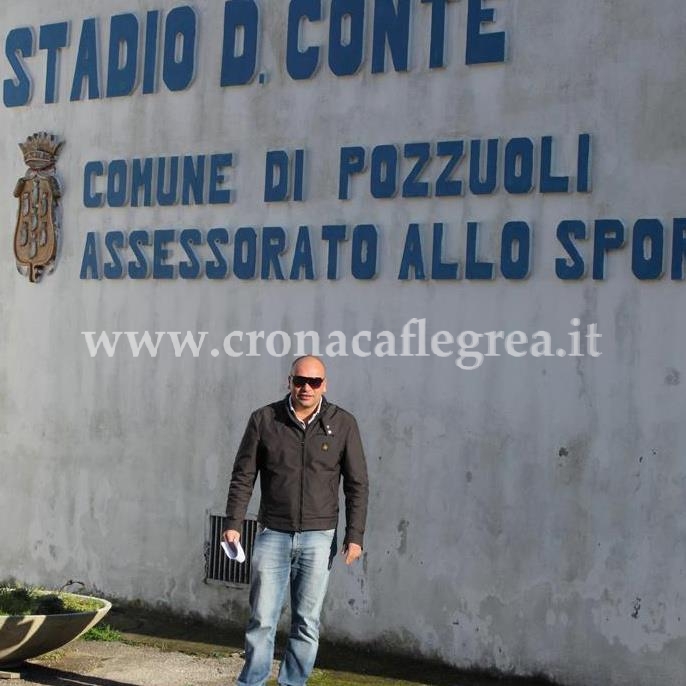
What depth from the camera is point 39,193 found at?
11.0m

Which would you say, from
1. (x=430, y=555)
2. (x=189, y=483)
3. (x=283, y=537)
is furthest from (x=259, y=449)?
(x=189, y=483)

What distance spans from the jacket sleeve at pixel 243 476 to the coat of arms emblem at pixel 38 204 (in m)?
3.95

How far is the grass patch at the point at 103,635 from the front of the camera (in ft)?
31.8

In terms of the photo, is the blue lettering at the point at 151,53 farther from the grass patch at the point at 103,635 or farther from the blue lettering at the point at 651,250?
the blue lettering at the point at 651,250

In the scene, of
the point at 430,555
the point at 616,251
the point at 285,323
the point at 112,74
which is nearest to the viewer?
the point at 616,251

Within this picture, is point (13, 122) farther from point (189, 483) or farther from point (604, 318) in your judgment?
point (604, 318)

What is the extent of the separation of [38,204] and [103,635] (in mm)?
3242

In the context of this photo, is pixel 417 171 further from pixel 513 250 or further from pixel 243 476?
pixel 243 476

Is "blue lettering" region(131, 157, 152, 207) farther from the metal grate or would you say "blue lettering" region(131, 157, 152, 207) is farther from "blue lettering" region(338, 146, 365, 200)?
the metal grate

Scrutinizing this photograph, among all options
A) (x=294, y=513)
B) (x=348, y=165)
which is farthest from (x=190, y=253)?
A: (x=294, y=513)

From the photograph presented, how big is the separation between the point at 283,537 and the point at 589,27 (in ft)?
11.1

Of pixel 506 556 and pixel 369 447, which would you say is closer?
pixel 506 556

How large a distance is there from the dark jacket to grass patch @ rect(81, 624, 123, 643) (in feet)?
8.59

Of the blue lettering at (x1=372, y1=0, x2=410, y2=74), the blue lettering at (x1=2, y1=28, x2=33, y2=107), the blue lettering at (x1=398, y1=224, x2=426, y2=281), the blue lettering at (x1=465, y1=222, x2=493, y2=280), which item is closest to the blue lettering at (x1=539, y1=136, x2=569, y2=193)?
the blue lettering at (x1=465, y1=222, x2=493, y2=280)
